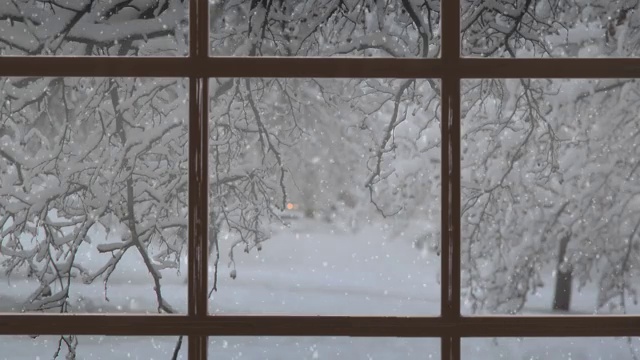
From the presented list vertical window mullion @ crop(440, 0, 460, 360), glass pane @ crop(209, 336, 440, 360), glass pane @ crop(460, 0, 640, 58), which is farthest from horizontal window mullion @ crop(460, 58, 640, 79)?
glass pane @ crop(209, 336, 440, 360)

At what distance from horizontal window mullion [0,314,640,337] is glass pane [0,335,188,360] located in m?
0.28

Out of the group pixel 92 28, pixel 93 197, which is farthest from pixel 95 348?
pixel 92 28

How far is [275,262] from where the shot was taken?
2.20 m

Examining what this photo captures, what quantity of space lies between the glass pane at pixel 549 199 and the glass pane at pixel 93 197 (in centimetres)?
89

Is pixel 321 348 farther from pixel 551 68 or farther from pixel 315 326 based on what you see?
pixel 551 68

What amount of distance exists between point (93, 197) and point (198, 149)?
1.44 feet

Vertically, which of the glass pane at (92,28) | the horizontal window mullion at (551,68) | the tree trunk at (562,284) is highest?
the glass pane at (92,28)

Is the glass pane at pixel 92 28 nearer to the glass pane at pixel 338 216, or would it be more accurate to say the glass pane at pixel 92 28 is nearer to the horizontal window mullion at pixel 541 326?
the glass pane at pixel 338 216

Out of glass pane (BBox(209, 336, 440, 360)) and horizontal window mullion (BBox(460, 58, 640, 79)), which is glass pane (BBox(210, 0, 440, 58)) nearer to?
horizontal window mullion (BBox(460, 58, 640, 79))

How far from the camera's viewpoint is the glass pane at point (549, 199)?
2254 mm

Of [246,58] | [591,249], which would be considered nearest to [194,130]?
[246,58]

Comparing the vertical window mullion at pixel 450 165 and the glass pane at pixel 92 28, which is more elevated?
the glass pane at pixel 92 28

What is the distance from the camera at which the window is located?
7.16 ft

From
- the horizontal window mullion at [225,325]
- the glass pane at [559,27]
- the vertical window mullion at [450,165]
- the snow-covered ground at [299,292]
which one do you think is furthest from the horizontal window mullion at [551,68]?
the horizontal window mullion at [225,325]
